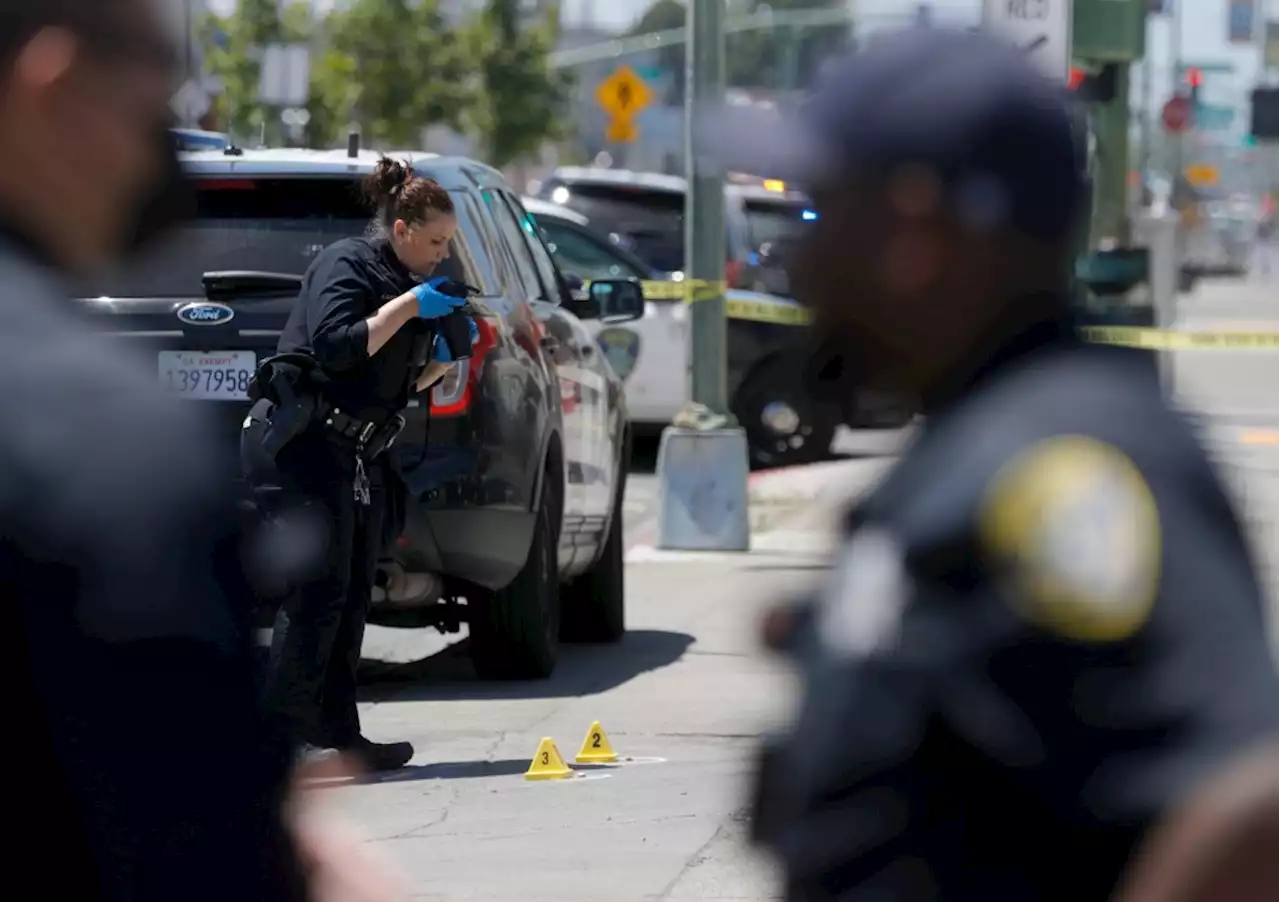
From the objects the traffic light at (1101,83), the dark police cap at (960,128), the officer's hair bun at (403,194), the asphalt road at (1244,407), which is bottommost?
the asphalt road at (1244,407)

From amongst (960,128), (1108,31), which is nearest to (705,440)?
(1108,31)

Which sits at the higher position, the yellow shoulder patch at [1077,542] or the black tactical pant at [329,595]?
the yellow shoulder patch at [1077,542]

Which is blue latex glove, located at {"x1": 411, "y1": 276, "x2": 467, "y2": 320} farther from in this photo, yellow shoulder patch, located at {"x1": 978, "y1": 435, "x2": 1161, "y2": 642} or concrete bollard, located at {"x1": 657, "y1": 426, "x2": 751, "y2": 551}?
concrete bollard, located at {"x1": 657, "y1": 426, "x2": 751, "y2": 551}

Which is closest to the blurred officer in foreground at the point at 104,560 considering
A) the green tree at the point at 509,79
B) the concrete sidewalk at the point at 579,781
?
the concrete sidewalk at the point at 579,781

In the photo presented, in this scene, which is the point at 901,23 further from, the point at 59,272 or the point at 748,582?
the point at 748,582

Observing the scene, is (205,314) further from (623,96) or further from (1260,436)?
(623,96)

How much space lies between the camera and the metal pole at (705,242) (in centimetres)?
1295

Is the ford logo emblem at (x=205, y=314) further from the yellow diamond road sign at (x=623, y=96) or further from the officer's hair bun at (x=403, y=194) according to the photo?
the yellow diamond road sign at (x=623, y=96)

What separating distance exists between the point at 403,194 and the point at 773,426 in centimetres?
1020

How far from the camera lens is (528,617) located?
29.1 feet

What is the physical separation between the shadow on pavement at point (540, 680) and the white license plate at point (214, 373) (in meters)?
1.40

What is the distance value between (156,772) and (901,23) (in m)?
0.93

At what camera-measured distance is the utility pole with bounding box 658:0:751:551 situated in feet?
43.0

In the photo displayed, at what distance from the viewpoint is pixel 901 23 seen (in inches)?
89.0
